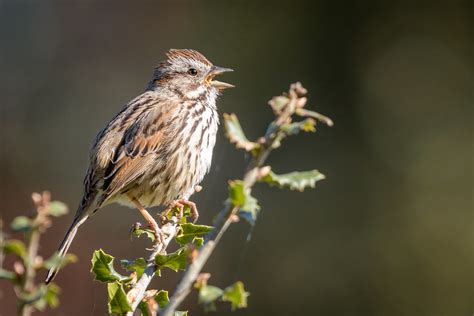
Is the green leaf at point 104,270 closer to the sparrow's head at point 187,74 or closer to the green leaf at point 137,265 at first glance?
the green leaf at point 137,265

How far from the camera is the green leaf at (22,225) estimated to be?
1089mm

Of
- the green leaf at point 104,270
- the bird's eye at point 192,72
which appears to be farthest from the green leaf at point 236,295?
the bird's eye at point 192,72

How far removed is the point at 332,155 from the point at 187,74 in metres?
4.72

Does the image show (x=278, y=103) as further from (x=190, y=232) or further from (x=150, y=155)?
(x=150, y=155)

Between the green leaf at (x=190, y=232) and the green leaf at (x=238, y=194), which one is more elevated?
the green leaf at (x=238, y=194)

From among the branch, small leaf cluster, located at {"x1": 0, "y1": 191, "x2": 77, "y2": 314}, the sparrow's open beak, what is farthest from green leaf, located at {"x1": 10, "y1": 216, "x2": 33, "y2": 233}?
the sparrow's open beak

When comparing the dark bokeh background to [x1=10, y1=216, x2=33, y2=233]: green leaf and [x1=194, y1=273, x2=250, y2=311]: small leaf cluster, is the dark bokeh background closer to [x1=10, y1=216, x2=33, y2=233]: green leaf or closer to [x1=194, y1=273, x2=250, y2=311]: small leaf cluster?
[x1=194, y1=273, x2=250, y2=311]: small leaf cluster

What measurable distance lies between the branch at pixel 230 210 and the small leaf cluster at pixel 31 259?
19cm

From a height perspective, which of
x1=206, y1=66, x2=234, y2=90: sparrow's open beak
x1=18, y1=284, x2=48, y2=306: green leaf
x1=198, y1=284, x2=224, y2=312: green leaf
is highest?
x1=18, y1=284, x2=48, y2=306: green leaf

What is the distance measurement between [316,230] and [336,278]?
A: 641 millimetres

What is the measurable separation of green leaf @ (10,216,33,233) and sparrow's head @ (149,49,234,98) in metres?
3.79

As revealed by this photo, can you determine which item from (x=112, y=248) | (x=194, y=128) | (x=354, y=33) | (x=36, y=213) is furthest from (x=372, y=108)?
(x=36, y=213)

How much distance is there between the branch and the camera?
1232 mm

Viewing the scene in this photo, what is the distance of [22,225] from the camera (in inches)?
43.3
